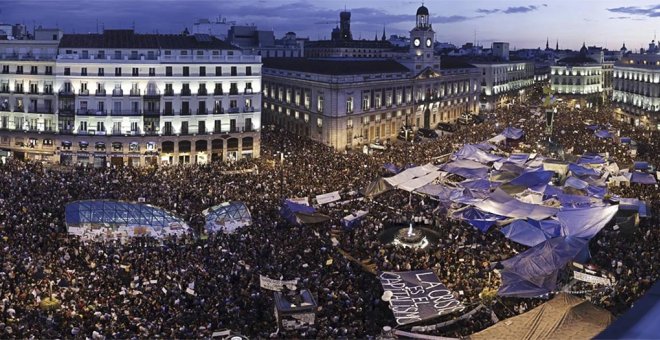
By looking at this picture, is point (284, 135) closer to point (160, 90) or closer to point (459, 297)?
point (160, 90)

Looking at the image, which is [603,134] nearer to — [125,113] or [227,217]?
[125,113]

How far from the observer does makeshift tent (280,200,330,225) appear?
38.6 m

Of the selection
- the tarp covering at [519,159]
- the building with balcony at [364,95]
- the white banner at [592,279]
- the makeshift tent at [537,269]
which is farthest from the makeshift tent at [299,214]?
the building with balcony at [364,95]

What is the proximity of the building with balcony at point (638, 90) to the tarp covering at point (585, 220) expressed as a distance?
66.3 m

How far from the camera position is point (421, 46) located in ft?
314

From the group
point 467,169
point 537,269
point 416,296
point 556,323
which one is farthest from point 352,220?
point 556,323

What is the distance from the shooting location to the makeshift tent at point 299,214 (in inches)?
1521

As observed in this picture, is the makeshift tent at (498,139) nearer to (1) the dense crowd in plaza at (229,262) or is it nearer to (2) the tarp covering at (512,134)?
(2) the tarp covering at (512,134)

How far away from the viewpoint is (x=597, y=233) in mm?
36938

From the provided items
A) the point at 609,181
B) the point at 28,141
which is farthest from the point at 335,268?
the point at 28,141

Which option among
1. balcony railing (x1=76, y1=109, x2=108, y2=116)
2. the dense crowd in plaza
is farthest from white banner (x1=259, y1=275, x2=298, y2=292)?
balcony railing (x1=76, y1=109, x2=108, y2=116)

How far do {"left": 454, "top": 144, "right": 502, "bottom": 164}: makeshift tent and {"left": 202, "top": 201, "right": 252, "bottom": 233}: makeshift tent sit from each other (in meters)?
25.7

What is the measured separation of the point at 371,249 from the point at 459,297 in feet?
24.5

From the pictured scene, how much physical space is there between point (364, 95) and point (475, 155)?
27.0 meters
